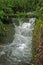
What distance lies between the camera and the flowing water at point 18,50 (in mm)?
7914

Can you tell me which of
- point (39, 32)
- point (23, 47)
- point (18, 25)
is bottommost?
point (18, 25)

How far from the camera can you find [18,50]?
29.3 ft

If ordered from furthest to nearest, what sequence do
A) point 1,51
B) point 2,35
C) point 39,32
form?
point 2,35 < point 1,51 < point 39,32

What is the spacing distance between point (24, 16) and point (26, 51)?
4.53 m

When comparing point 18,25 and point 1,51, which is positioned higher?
point 1,51

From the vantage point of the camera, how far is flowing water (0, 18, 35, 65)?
7.91 metres

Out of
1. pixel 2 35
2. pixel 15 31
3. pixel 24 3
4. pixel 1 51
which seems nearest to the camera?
pixel 1 51

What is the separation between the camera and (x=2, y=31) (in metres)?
9.93

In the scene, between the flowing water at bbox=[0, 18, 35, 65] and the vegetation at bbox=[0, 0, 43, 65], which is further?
the flowing water at bbox=[0, 18, 35, 65]

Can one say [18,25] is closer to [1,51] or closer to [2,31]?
[2,31]

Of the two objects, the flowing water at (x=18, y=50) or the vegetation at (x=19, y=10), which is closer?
the vegetation at (x=19, y=10)

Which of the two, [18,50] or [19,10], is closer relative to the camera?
[18,50]

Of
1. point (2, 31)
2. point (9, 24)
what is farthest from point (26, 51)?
point (9, 24)

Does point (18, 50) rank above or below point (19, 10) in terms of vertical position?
above
